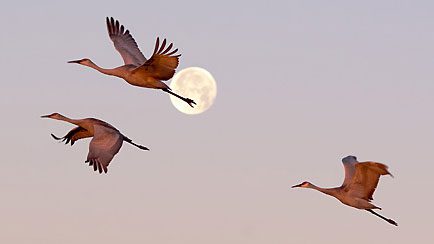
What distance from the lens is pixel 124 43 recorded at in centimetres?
4266

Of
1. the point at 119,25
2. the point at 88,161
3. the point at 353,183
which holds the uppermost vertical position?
the point at 119,25

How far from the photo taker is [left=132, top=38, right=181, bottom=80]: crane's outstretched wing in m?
35.8

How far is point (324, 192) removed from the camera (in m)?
39.3

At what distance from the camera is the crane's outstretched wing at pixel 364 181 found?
3769 centimetres

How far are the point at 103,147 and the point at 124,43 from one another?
6.69m

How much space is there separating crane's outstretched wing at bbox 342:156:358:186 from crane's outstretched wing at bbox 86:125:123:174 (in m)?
6.34

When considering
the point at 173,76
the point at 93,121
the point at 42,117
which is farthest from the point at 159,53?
the point at 42,117

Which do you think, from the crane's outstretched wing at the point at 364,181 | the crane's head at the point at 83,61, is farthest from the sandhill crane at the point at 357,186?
the crane's head at the point at 83,61

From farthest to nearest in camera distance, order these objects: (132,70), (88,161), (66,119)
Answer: (66,119)
(132,70)
(88,161)

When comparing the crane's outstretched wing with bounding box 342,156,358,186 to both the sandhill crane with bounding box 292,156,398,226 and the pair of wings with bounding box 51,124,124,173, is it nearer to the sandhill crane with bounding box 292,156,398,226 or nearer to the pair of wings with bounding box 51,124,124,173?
the sandhill crane with bounding box 292,156,398,226

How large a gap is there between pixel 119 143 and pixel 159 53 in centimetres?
286

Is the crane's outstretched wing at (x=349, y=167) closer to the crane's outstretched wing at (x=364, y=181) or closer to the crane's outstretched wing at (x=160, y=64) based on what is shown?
the crane's outstretched wing at (x=364, y=181)

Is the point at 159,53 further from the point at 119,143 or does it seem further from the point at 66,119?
the point at 66,119

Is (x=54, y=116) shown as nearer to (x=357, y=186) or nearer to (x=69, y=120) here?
(x=69, y=120)
